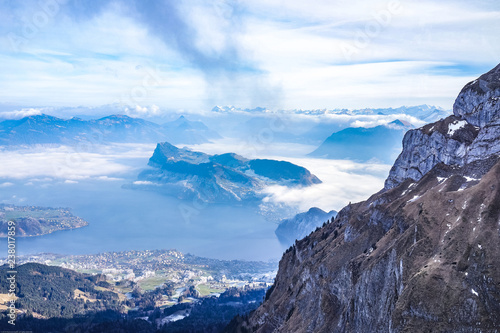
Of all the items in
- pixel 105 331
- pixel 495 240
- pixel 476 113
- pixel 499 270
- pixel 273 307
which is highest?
pixel 476 113

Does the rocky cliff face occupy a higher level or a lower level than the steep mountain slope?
higher

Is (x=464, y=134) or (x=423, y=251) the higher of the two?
(x=464, y=134)

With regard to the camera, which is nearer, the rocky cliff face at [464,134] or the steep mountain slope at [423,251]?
the steep mountain slope at [423,251]

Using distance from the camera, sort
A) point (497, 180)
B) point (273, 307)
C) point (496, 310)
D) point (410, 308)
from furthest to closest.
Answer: point (273, 307)
point (497, 180)
point (410, 308)
point (496, 310)

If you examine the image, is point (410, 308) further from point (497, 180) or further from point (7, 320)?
point (7, 320)

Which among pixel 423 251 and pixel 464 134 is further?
pixel 464 134

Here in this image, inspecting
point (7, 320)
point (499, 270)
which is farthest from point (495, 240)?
point (7, 320)

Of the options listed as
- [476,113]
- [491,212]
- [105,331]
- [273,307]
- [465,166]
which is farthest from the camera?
[105,331]

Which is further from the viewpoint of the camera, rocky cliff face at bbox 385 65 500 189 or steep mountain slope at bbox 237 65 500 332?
rocky cliff face at bbox 385 65 500 189
